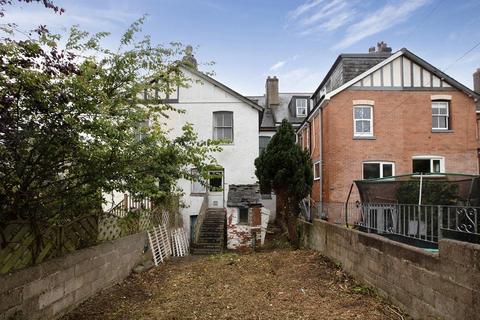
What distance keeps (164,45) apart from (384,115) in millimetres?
14656

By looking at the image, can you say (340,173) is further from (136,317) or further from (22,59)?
(22,59)

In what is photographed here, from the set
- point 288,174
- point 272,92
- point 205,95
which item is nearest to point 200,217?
point 288,174

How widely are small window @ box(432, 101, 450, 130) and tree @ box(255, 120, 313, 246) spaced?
9919 mm

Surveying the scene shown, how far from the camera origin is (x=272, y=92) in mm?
31875

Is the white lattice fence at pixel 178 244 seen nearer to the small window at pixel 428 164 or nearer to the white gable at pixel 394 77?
the white gable at pixel 394 77

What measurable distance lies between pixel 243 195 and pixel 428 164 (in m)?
9.69

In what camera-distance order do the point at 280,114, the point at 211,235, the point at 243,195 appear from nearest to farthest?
the point at 211,235 → the point at 243,195 → the point at 280,114

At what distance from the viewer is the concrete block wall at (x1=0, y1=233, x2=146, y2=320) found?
467 cm

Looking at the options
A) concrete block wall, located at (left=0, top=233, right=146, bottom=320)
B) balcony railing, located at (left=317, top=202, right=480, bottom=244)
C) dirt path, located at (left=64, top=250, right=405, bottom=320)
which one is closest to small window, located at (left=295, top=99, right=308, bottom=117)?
dirt path, located at (left=64, top=250, right=405, bottom=320)

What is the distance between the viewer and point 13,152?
14.0 feet

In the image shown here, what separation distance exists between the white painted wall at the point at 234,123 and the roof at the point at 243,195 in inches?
29.0

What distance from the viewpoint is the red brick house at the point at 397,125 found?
19.0 metres

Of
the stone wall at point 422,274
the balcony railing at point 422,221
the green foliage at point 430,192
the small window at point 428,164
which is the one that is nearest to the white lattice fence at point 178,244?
the balcony railing at point 422,221

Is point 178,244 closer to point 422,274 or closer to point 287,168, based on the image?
point 287,168
